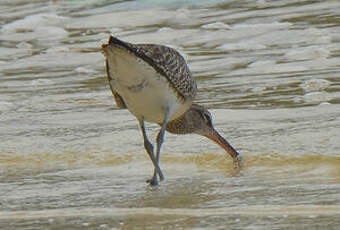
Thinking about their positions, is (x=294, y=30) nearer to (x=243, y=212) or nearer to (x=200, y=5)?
(x=200, y=5)

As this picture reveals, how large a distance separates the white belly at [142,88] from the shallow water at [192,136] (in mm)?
340

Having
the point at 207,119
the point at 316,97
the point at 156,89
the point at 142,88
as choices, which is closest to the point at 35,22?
the point at 316,97

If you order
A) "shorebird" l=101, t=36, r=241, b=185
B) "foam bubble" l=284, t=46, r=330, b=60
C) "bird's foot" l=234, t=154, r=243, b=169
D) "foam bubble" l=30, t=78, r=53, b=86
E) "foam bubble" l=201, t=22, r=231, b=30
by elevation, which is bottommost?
"foam bubble" l=201, t=22, r=231, b=30

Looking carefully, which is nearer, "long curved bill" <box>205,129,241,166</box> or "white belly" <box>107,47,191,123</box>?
"white belly" <box>107,47,191,123</box>

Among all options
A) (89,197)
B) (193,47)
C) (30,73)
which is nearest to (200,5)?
(193,47)

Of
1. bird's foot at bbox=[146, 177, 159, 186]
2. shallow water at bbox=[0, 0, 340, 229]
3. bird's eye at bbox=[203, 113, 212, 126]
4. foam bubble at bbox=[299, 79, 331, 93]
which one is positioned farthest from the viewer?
foam bubble at bbox=[299, 79, 331, 93]

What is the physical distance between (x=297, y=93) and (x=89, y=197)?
325 cm

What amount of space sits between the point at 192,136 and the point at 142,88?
3.85 feet

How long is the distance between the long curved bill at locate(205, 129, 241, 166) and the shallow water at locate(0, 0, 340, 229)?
73 millimetres

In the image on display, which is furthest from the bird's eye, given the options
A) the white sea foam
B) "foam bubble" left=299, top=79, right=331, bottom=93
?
the white sea foam

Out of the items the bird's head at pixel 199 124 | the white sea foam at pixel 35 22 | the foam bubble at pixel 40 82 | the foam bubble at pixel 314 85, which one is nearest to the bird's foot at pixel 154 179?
the bird's head at pixel 199 124

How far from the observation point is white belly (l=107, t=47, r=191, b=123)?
6824 mm

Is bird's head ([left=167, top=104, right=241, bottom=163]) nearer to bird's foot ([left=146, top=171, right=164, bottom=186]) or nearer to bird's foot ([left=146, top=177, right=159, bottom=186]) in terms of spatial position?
bird's foot ([left=146, top=171, right=164, bottom=186])

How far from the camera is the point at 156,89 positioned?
24.1 feet
